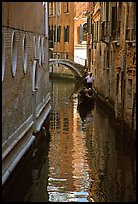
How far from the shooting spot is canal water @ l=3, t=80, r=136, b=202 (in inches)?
365

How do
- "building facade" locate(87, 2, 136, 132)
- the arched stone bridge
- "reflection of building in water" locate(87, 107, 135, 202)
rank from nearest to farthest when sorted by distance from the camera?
"reflection of building in water" locate(87, 107, 135, 202)
"building facade" locate(87, 2, 136, 132)
the arched stone bridge

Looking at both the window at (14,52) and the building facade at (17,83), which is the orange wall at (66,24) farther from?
the window at (14,52)

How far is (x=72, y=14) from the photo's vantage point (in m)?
43.7

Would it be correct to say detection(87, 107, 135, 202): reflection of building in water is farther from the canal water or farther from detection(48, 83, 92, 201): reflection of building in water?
detection(48, 83, 92, 201): reflection of building in water

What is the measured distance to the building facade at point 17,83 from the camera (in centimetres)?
909

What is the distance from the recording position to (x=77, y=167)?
449 inches

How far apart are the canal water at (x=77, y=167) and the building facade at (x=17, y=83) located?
42 centimetres

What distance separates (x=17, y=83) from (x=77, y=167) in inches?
87.9

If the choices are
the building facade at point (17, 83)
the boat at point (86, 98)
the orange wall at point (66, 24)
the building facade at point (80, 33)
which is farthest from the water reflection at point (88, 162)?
the orange wall at point (66, 24)

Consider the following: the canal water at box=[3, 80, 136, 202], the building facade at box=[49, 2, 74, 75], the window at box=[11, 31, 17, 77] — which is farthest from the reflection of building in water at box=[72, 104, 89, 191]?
the building facade at box=[49, 2, 74, 75]

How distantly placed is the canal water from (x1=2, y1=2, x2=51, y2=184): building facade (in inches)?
16.7

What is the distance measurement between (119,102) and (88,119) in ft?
10.4

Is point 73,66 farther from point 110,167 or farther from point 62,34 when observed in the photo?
point 110,167

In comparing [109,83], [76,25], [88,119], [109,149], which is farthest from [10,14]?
[76,25]
